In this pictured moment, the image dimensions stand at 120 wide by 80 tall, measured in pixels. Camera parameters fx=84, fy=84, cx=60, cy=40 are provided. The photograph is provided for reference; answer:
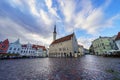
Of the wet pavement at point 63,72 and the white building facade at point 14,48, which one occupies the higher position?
the white building facade at point 14,48

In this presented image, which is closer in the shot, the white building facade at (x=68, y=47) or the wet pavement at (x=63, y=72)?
the wet pavement at (x=63, y=72)

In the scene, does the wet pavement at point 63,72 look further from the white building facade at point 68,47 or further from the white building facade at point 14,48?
the white building facade at point 14,48

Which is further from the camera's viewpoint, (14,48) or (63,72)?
(14,48)

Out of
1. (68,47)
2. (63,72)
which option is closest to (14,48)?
(68,47)

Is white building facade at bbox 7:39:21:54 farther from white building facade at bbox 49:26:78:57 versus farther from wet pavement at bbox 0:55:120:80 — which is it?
wet pavement at bbox 0:55:120:80

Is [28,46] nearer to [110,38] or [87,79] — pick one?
[110,38]

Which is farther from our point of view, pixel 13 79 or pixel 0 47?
pixel 0 47

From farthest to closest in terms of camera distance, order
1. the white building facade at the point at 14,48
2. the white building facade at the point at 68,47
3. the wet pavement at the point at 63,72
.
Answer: the white building facade at the point at 14,48, the white building facade at the point at 68,47, the wet pavement at the point at 63,72

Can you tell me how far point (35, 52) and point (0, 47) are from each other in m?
27.2

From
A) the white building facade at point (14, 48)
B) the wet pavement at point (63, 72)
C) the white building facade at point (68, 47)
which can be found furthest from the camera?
the white building facade at point (14, 48)

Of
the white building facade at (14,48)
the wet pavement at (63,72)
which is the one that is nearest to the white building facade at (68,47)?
the white building facade at (14,48)

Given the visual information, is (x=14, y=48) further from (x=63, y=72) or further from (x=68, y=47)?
(x=63, y=72)

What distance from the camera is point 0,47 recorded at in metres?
48.4

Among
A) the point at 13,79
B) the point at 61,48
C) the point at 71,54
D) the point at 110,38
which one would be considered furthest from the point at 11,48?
the point at 110,38
